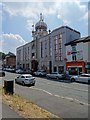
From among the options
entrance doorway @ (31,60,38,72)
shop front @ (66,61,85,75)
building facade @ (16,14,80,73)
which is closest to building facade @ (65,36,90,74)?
shop front @ (66,61,85,75)

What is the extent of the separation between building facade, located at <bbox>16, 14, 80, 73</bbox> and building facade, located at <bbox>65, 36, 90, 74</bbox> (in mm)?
2451

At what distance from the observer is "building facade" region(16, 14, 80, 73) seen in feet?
184

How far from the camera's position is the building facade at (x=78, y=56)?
1836 inches

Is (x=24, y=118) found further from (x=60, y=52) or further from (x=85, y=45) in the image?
(x=60, y=52)

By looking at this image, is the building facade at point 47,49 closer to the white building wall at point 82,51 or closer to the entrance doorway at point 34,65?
the entrance doorway at point 34,65

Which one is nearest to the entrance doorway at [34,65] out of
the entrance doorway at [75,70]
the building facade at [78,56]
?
the building facade at [78,56]

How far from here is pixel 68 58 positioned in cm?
5294

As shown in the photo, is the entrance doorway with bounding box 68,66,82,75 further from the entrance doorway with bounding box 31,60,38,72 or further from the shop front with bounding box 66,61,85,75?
the entrance doorway with bounding box 31,60,38,72

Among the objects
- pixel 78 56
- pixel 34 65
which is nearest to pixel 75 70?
pixel 78 56

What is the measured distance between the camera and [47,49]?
65062 millimetres

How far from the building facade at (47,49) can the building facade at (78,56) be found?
245 cm

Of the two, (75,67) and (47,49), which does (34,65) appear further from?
(75,67)

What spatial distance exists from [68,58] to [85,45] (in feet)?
22.5

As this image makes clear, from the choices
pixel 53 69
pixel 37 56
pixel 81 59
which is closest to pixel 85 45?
pixel 81 59
